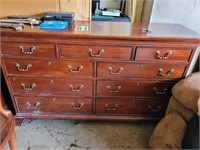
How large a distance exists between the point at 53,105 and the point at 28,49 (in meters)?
0.54

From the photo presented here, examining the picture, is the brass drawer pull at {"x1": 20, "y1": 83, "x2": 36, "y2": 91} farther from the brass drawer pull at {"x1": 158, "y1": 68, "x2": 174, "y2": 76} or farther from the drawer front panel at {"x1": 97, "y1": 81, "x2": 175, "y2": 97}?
the brass drawer pull at {"x1": 158, "y1": 68, "x2": 174, "y2": 76}

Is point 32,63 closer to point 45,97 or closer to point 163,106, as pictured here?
point 45,97

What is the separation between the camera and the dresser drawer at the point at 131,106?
4.62 ft

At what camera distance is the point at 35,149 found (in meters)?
1.33

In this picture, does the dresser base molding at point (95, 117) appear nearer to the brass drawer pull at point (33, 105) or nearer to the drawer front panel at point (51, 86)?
the brass drawer pull at point (33, 105)

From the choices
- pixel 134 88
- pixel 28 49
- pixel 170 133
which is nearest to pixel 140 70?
pixel 134 88

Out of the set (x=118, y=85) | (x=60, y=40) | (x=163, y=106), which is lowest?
(x=163, y=106)

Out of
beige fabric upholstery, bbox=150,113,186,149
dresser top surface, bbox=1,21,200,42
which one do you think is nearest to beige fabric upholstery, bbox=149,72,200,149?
beige fabric upholstery, bbox=150,113,186,149

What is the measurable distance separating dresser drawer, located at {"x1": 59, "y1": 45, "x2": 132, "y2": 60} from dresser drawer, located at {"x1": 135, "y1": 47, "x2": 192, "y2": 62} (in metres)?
0.09

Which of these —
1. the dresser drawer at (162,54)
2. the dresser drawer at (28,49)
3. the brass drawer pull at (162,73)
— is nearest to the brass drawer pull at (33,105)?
the dresser drawer at (28,49)

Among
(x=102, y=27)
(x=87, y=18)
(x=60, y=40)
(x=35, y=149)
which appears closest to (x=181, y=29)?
(x=102, y=27)

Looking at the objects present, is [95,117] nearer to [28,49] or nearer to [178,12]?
[28,49]

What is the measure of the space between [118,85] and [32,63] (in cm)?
70

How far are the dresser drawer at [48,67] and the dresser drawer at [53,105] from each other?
0.83 feet
